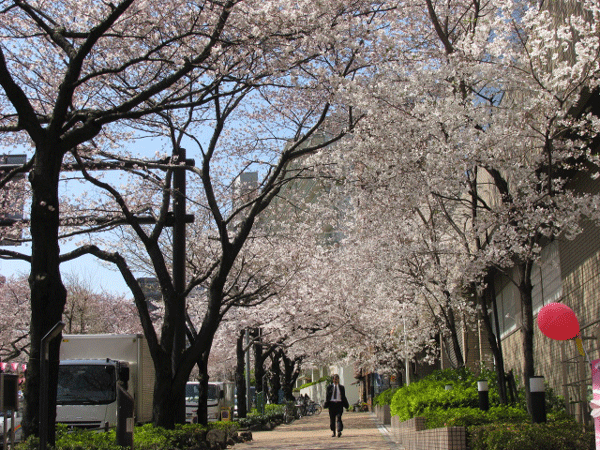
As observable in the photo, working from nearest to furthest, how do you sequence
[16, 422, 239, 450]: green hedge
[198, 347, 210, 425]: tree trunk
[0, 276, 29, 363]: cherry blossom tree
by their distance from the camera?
[16, 422, 239, 450]: green hedge
[198, 347, 210, 425]: tree trunk
[0, 276, 29, 363]: cherry blossom tree

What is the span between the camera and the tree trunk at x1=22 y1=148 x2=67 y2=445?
8.74 m

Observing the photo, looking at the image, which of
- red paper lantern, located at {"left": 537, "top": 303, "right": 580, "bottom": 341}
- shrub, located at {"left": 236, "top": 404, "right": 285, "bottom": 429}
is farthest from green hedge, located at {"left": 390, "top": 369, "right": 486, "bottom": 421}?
shrub, located at {"left": 236, "top": 404, "right": 285, "bottom": 429}

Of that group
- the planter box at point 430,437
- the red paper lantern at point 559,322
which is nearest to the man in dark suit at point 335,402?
the planter box at point 430,437

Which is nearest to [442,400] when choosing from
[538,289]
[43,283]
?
[538,289]

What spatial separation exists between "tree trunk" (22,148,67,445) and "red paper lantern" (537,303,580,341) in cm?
572

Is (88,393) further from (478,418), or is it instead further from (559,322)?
(559,322)

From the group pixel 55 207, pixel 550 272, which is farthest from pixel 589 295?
pixel 55 207

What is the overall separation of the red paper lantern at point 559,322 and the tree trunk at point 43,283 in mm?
5721

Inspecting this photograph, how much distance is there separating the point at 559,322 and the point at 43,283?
6011 mm

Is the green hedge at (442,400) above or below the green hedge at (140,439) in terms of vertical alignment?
above

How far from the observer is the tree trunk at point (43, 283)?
8.74 meters

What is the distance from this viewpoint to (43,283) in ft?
29.1

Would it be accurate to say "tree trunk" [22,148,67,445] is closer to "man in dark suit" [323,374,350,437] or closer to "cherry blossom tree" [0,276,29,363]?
"man in dark suit" [323,374,350,437]

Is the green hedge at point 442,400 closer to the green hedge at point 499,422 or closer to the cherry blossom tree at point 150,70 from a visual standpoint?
the green hedge at point 499,422
